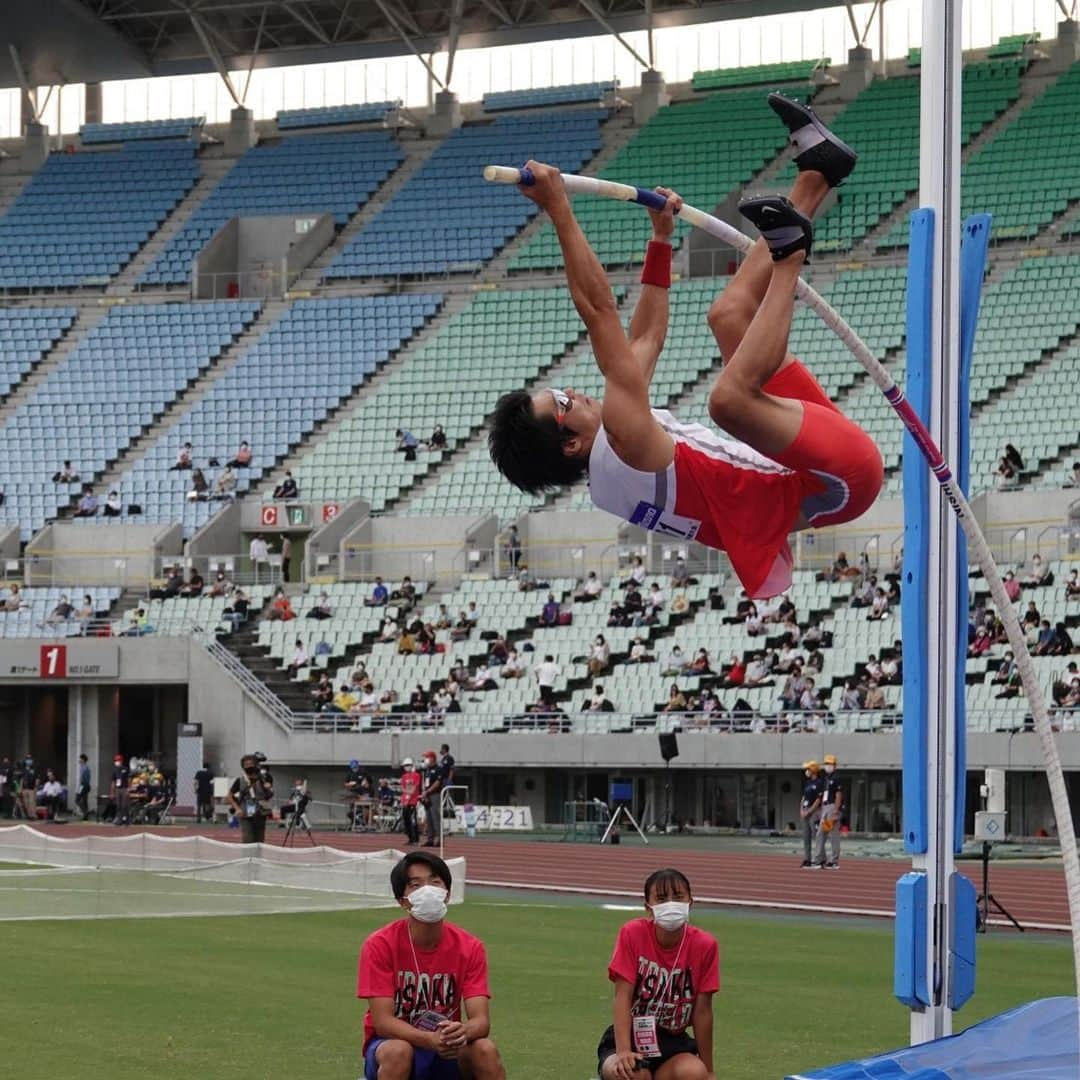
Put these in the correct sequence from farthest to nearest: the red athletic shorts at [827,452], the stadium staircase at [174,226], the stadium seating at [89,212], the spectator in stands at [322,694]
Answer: the stadium seating at [89,212]
the stadium staircase at [174,226]
the spectator in stands at [322,694]
the red athletic shorts at [827,452]

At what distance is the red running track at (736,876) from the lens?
17.8m

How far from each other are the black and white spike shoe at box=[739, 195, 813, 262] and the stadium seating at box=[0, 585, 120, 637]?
2761 cm

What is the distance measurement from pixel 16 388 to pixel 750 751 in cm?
1754

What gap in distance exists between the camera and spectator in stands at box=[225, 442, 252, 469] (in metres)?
34.6

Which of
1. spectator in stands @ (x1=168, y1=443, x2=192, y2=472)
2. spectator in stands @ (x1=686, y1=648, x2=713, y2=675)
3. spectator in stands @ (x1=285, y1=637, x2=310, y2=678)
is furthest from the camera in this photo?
spectator in stands @ (x1=168, y1=443, x2=192, y2=472)

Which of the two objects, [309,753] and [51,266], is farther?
[51,266]

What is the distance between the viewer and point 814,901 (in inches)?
712

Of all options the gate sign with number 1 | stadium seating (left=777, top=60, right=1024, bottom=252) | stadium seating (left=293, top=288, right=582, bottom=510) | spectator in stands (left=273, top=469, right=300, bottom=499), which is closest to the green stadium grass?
the gate sign with number 1

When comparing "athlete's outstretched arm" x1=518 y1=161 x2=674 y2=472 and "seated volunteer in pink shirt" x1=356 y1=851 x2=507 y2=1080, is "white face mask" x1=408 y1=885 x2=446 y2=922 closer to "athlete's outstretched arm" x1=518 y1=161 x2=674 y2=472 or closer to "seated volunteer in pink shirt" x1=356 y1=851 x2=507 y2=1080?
"seated volunteer in pink shirt" x1=356 y1=851 x2=507 y2=1080

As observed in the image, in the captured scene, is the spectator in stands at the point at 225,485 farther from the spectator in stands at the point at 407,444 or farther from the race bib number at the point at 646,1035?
the race bib number at the point at 646,1035

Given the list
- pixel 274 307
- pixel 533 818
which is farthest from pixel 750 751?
pixel 274 307

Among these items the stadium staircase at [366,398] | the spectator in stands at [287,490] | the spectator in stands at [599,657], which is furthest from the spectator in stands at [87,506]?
the spectator in stands at [599,657]

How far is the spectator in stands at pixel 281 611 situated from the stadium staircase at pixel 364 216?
8.93m

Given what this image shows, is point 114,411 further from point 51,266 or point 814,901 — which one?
point 814,901
